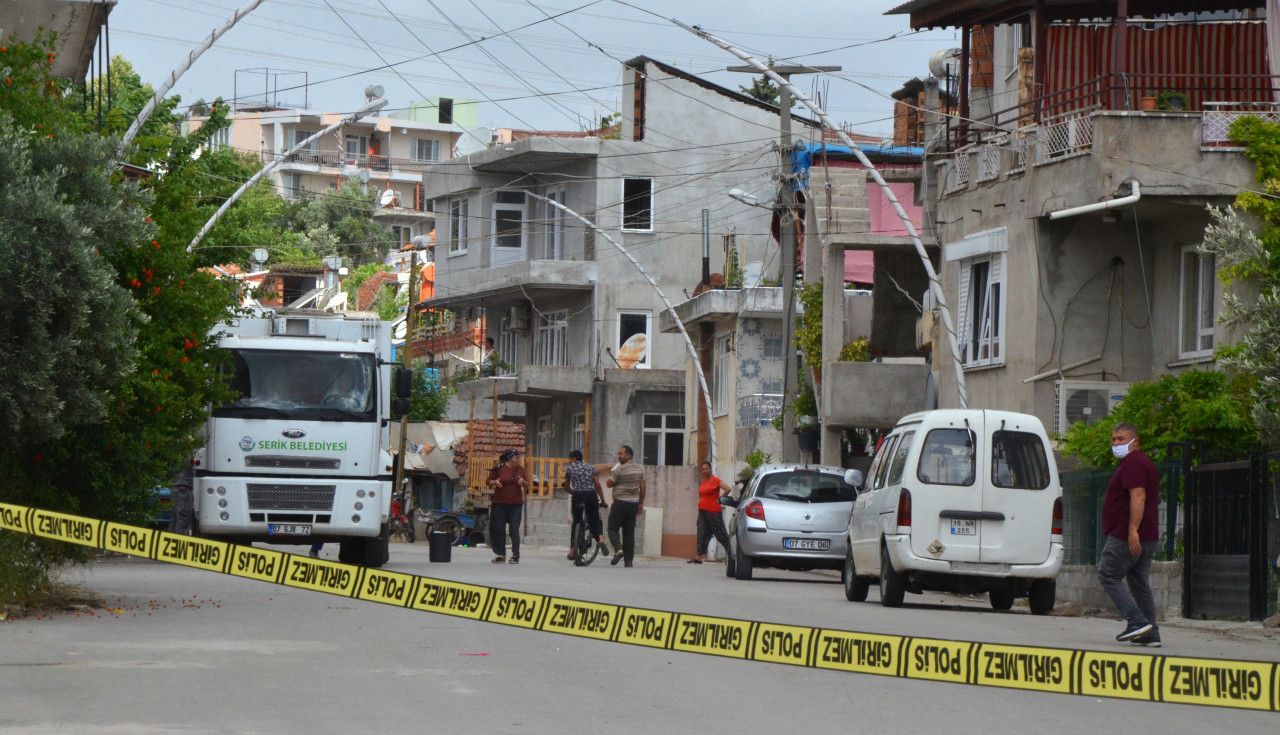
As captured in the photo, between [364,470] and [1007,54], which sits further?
[1007,54]

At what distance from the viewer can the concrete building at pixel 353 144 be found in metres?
Answer: 122

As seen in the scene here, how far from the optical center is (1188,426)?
22953 millimetres

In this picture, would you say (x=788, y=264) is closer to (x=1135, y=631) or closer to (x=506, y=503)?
(x=506, y=503)

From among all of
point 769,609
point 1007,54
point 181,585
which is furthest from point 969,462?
point 1007,54

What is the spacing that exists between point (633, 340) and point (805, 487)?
103 ft

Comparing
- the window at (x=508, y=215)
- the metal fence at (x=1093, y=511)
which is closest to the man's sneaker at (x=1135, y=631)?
the metal fence at (x=1093, y=511)

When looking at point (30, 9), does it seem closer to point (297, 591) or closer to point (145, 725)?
point (297, 591)

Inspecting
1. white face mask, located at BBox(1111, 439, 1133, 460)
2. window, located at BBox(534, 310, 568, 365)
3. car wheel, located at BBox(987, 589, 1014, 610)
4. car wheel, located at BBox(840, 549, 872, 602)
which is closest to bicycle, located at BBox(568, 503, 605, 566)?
car wheel, located at BBox(840, 549, 872, 602)

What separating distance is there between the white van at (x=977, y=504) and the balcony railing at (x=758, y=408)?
24.4m

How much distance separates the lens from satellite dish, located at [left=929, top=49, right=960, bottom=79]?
123ft

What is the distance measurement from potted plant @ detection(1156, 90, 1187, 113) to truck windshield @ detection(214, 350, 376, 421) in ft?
37.0

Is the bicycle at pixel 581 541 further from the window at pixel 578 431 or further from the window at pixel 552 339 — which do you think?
the window at pixel 552 339

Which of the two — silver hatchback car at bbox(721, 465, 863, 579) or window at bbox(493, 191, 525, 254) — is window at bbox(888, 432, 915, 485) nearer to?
silver hatchback car at bbox(721, 465, 863, 579)

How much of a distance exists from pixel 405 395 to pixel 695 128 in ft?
116
